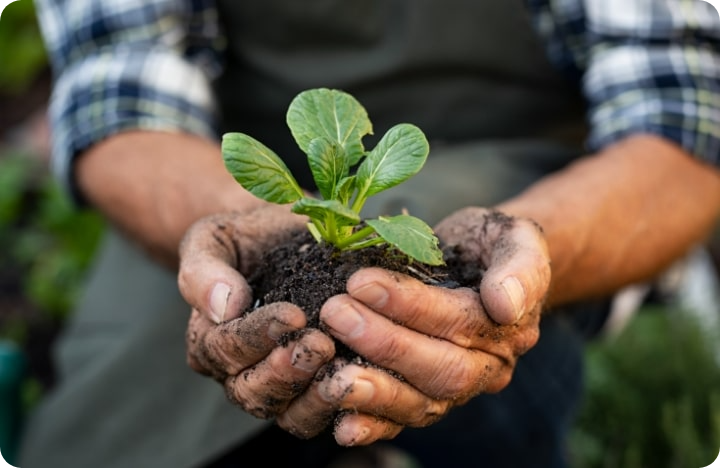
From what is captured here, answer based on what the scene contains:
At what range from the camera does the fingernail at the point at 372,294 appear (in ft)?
3.40

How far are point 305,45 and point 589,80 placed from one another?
660 mm

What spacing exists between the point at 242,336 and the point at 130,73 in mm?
1014

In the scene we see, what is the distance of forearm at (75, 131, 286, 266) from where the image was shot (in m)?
1.63

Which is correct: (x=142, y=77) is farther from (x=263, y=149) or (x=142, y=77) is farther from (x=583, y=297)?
(x=583, y=297)

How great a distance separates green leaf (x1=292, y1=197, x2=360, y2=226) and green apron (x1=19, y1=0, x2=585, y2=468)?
0.54m

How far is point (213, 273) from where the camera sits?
1139mm

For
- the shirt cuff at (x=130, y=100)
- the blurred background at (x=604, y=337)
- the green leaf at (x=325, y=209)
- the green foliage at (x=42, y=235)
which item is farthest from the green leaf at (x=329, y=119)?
the green foliage at (x=42, y=235)

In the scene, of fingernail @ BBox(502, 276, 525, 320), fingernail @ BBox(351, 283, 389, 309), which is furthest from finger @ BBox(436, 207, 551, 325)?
fingernail @ BBox(351, 283, 389, 309)

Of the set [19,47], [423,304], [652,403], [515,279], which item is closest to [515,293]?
[515,279]

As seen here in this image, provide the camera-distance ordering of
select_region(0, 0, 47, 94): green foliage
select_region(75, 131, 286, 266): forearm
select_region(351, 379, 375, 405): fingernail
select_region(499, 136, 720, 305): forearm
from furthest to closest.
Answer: select_region(0, 0, 47, 94): green foliage < select_region(75, 131, 286, 266): forearm < select_region(499, 136, 720, 305): forearm < select_region(351, 379, 375, 405): fingernail

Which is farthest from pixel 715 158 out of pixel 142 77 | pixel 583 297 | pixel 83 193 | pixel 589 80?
pixel 83 193

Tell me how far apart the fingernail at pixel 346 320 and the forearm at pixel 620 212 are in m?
0.50

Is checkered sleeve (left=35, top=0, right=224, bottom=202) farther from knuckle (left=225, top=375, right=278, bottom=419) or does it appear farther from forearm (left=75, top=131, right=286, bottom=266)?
knuckle (left=225, top=375, right=278, bottom=419)

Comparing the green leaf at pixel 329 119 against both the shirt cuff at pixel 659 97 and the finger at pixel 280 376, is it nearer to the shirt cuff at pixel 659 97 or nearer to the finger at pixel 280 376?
the finger at pixel 280 376
